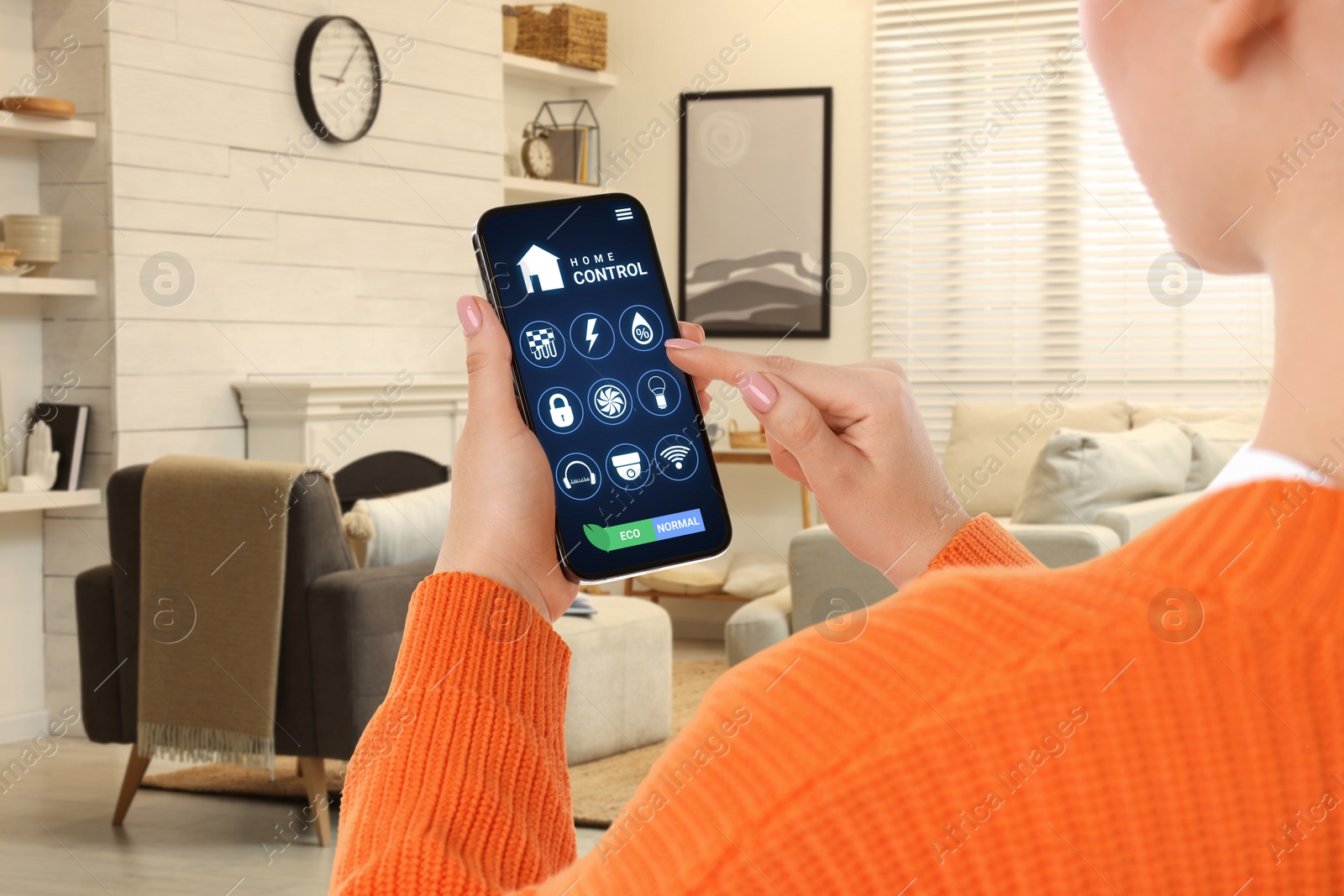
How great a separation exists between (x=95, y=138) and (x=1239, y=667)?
417 centimetres

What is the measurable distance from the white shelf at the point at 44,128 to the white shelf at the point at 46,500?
3.39 ft

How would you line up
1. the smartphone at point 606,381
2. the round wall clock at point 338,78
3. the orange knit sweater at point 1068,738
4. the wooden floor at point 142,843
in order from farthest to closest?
the round wall clock at point 338,78 < the wooden floor at point 142,843 < the smartphone at point 606,381 < the orange knit sweater at point 1068,738

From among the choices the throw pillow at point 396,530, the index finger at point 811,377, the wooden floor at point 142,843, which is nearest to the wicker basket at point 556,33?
the throw pillow at point 396,530

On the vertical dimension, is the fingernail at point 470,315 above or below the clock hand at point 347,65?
below

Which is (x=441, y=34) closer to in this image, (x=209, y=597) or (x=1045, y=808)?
(x=209, y=597)

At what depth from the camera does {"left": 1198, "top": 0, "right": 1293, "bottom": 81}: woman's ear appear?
263 mm

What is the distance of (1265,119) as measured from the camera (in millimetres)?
276

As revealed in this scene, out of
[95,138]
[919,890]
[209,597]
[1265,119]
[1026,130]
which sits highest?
[1026,130]

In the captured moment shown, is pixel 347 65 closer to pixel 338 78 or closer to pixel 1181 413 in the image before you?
pixel 338 78

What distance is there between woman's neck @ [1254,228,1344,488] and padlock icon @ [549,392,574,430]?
1.80ft

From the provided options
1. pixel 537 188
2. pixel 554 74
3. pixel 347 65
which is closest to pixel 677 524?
pixel 347 65

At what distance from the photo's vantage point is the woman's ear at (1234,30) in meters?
0.26

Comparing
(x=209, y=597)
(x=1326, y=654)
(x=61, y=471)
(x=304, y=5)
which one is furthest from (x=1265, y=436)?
(x=304, y=5)

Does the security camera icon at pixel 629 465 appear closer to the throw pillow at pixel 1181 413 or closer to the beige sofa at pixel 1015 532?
the beige sofa at pixel 1015 532
